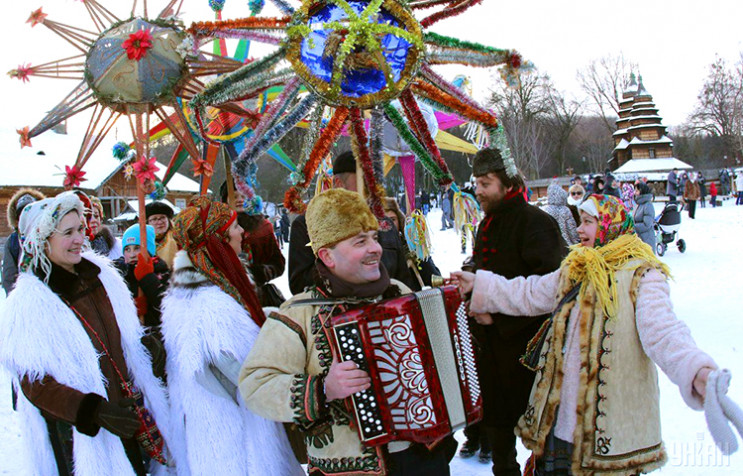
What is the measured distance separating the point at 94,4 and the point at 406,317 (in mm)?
3443

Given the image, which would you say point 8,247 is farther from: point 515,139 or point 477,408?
point 515,139

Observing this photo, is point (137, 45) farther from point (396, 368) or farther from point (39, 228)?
point (396, 368)

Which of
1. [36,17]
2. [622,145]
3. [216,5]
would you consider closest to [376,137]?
[216,5]

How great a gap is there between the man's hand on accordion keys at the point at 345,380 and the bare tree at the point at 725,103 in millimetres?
51197

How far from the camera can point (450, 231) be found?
1983cm

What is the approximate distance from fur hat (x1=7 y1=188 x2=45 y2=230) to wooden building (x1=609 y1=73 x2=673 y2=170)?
4165cm

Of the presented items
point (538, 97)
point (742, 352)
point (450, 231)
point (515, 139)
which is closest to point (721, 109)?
point (538, 97)

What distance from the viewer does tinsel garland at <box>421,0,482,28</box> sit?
243 centimetres

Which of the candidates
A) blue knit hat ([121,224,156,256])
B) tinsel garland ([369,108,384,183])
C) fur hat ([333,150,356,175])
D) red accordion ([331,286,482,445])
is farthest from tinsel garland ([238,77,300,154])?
blue knit hat ([121,224,156,256])

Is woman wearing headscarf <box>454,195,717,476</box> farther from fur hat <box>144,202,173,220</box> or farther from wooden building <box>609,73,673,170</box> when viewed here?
wooden building <box>609,73,673,170</box>

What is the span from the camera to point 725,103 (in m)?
45.6

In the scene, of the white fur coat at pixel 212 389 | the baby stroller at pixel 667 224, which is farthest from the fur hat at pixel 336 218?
the baby stroller at pixel 667 224

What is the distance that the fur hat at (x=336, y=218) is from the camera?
202cm

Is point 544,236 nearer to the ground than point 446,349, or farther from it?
farther from it
